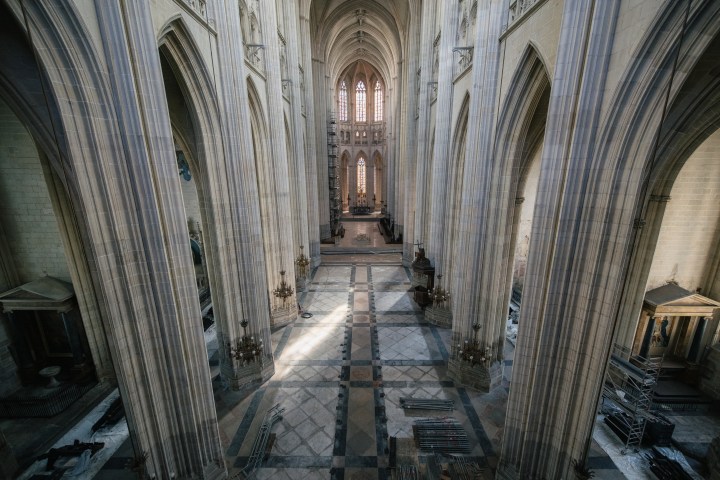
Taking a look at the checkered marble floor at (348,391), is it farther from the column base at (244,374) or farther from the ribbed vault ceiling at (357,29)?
the ribbed vault ceiling at (357,29)

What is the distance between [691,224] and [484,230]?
19.9ft

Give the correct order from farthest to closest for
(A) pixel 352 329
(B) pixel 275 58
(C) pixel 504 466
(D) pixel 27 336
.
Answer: (A) pixel 352 329, (B) pixel 275 58, (D) pixel 27 336, (C) pixel 504 466

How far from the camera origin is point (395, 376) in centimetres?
940

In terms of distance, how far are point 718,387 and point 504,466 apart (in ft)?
23.7

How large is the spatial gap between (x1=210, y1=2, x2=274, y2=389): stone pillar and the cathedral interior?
6cm

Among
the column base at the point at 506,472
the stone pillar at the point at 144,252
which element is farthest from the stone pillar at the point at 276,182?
the column base at the point at 506,472

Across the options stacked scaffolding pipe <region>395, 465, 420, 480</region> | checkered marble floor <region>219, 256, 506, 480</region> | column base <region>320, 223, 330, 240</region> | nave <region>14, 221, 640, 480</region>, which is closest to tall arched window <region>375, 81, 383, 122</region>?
column base <region>320, 223, 330, 240</region>

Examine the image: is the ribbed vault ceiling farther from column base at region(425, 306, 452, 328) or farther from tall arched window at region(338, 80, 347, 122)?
column base at region(425, 306, 452, 328)

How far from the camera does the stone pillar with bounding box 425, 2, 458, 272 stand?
1061 cm

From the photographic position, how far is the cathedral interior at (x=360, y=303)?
390cm

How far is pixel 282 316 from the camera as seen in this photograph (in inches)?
488

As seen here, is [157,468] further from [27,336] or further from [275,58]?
[275,58]

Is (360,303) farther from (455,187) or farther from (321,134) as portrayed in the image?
(321,134)

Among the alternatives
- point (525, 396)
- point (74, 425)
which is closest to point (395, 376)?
point (525, 396)
